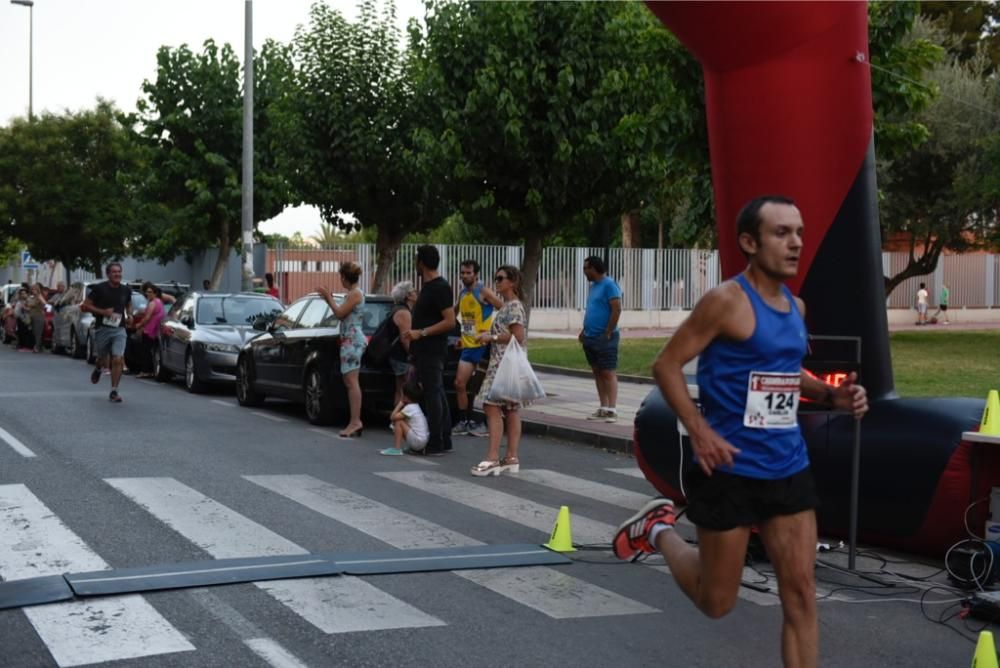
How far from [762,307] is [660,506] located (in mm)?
1076

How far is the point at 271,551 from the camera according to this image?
7.53m

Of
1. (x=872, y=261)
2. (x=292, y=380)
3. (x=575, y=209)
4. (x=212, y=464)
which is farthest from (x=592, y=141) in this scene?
(x=872, y=261)

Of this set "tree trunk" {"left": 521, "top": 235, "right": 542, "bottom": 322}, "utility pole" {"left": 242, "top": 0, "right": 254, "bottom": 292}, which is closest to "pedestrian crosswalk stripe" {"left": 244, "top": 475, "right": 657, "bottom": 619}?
"tree trunk" {"left": 521, "top": 235, "right": 542, "bottom": 322}

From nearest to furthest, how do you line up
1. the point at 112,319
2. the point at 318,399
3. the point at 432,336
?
1. the point at 432,336
2. the point at 318,399
3. the point at 112,319

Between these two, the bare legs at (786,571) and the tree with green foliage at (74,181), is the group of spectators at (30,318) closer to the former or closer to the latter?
the tree with green foliage at (74,181)

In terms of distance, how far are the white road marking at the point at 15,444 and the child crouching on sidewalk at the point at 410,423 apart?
3.19 metres

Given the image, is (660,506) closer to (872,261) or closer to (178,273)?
(872,261)

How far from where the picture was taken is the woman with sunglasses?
11.1 meters

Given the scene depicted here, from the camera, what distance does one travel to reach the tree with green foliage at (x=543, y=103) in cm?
1800

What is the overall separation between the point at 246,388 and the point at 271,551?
31.4 ft

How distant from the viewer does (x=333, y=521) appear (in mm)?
8562

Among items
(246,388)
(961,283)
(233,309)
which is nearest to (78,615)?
(246,388)

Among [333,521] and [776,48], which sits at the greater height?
[776,48]

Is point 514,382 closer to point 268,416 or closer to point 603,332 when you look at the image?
Result: point 603,332
